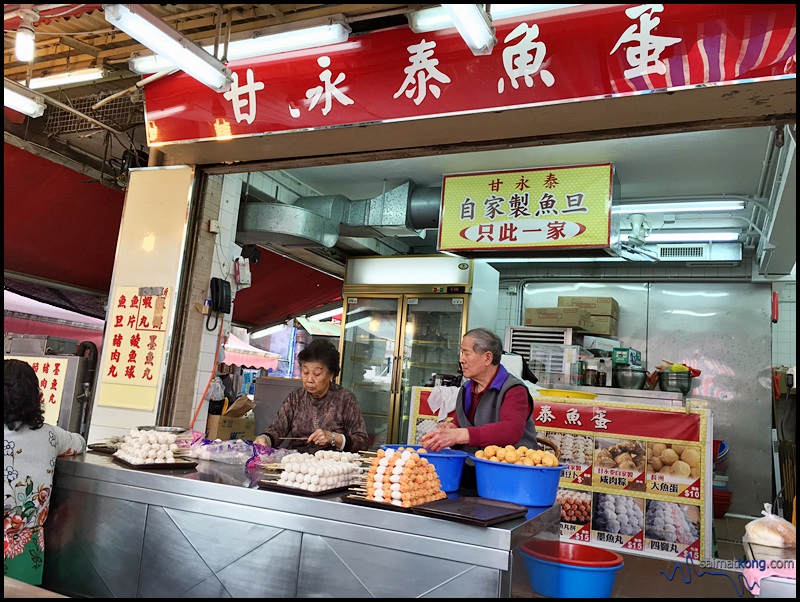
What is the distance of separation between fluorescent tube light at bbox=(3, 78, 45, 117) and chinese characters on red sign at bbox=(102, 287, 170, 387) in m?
1.53

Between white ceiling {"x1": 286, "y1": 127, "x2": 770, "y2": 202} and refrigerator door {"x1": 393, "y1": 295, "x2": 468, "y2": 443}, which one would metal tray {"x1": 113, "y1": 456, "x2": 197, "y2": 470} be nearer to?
white ceiling {"x1": 286, "y1": 127, "x2": 770, "y2": 202}

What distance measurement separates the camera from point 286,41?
3.99 meters

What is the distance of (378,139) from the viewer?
4.19m

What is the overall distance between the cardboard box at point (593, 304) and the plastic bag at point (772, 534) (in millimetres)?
5703

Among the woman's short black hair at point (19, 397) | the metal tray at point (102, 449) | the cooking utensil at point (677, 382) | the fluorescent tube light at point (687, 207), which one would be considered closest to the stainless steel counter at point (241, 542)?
the metal tray at point (102, 449)

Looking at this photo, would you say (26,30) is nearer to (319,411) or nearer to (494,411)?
(319,411)

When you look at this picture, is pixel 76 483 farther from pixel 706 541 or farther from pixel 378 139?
pixel 706 541

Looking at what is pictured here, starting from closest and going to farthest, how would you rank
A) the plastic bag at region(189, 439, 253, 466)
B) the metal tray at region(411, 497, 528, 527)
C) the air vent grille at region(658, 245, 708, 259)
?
the metal tray at region(411, 497, 528, 527) < the plastic bag at region(189, 439, 253, 466) < the air vent grille at region(658, 245, 708, 259)

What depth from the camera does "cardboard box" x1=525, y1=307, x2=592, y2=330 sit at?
7484mm

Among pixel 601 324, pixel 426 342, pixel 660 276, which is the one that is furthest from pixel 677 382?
pixel 426 342

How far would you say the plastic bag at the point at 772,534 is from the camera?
7.91 ft

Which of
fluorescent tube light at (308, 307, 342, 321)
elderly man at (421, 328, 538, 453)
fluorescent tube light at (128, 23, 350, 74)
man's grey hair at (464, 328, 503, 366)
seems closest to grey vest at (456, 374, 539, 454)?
elderly man at (421, 328, 538, 453)

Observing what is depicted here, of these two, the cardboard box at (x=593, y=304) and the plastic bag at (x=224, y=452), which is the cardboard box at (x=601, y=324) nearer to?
the cardboard box at (x=593, y=304)

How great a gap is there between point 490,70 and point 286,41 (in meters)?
1.37
